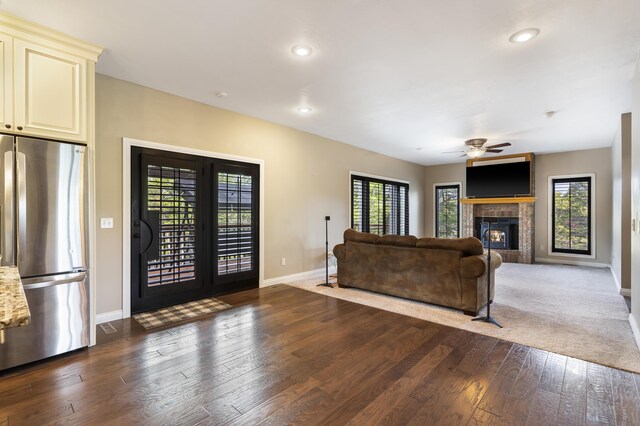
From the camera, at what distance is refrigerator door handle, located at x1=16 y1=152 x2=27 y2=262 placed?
2.52 meters

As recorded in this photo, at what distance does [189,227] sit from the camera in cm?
423

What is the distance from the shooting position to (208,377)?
93.8 inches

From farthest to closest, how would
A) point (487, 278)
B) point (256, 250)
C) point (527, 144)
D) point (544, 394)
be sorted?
point (527, 144) < point (256, 250) < point (487, 278) < point (544, 394)

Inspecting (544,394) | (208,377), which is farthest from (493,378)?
(208,377)

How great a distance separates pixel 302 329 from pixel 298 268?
2.48m

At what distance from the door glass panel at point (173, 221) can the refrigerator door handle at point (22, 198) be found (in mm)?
1343

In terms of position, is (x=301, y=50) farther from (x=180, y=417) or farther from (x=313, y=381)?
(x=180, y=417)

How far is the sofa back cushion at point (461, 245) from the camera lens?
12.5ft

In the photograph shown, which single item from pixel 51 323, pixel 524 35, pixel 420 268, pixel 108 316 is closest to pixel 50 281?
pixel 51 323

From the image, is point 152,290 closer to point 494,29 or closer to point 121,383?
point 121,383

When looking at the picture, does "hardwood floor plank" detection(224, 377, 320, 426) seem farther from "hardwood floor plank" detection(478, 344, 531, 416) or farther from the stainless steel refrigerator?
the stainless steel refrigerator

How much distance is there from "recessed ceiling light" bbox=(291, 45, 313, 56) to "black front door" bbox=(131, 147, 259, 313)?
7.05 feet

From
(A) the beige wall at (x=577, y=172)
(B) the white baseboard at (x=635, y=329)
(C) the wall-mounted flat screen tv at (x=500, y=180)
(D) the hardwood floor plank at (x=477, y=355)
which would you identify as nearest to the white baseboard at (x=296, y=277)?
(D) the hardwood floor plank at (x=477, y=355)

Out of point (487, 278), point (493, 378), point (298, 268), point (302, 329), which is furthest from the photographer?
point (298, 268)
